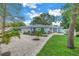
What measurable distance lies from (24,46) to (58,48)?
1.20 feet

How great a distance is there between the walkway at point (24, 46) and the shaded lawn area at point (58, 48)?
2.3 inches

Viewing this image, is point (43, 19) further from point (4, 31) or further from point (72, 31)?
point (4, 31)

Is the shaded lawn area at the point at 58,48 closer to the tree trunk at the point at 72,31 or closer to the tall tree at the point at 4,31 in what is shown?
the tree trunk at the point at 72,31

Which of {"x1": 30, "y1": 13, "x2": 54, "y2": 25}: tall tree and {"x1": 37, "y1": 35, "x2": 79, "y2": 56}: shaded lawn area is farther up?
{"x1": 30, "y1": 13, "x2": 54, "y2": 25}: tall tree

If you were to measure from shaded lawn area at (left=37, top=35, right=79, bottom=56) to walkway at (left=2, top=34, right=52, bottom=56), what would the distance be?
58mm

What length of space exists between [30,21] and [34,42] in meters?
0.23

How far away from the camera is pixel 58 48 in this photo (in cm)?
351

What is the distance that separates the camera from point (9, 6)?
3490 millimetres

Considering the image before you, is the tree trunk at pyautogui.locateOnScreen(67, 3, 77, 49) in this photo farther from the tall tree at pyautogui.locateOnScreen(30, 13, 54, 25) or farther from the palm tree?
the tall tree at pyautogui.locateOnScreen(30, 13, 54, 25)

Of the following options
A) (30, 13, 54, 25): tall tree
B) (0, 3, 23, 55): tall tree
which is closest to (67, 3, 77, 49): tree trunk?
(30, 13, 54, 25): tall tree

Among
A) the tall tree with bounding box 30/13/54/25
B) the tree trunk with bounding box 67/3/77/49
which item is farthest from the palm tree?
the tall tree with bounding box 30/13/54/25

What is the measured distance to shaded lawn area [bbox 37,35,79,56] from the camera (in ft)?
11.5

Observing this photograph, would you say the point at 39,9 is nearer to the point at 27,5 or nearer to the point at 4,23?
the point at 27,5

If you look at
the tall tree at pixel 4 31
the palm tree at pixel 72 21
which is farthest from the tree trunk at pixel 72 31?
the tall tree at pixel 4 31
